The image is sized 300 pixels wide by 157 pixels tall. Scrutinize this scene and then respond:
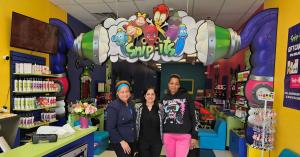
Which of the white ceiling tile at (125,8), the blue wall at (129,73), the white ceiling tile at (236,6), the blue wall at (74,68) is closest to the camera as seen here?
the white ceiling tile at (236,6)

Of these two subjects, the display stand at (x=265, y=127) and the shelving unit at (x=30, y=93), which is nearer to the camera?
the display stand at (x=265, y=127)

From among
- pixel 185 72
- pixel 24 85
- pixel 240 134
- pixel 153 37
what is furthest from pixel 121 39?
pixel 185 72

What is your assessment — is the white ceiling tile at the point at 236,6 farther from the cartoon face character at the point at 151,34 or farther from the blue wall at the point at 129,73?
the blue wall at the point at 129,73

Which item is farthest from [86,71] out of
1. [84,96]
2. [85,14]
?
[85,14]

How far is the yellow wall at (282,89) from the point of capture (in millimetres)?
3055

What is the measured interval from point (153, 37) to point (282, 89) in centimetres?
228

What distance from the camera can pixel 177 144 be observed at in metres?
3.37

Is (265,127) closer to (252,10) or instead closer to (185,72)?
(252,10)

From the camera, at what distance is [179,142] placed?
133 inches

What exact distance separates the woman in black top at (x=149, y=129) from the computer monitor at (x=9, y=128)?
5.02 feet

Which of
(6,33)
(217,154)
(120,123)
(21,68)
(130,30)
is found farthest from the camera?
(217,154)

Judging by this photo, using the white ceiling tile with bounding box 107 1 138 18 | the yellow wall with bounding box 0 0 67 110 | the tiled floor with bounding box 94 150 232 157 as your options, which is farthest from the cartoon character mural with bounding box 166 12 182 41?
the tiled floor with bounding box 94 150 232 157

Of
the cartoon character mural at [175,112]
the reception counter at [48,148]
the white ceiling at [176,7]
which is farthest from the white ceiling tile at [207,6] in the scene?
the reception counter at [48,148]

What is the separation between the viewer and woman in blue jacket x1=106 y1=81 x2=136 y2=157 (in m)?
2.90
